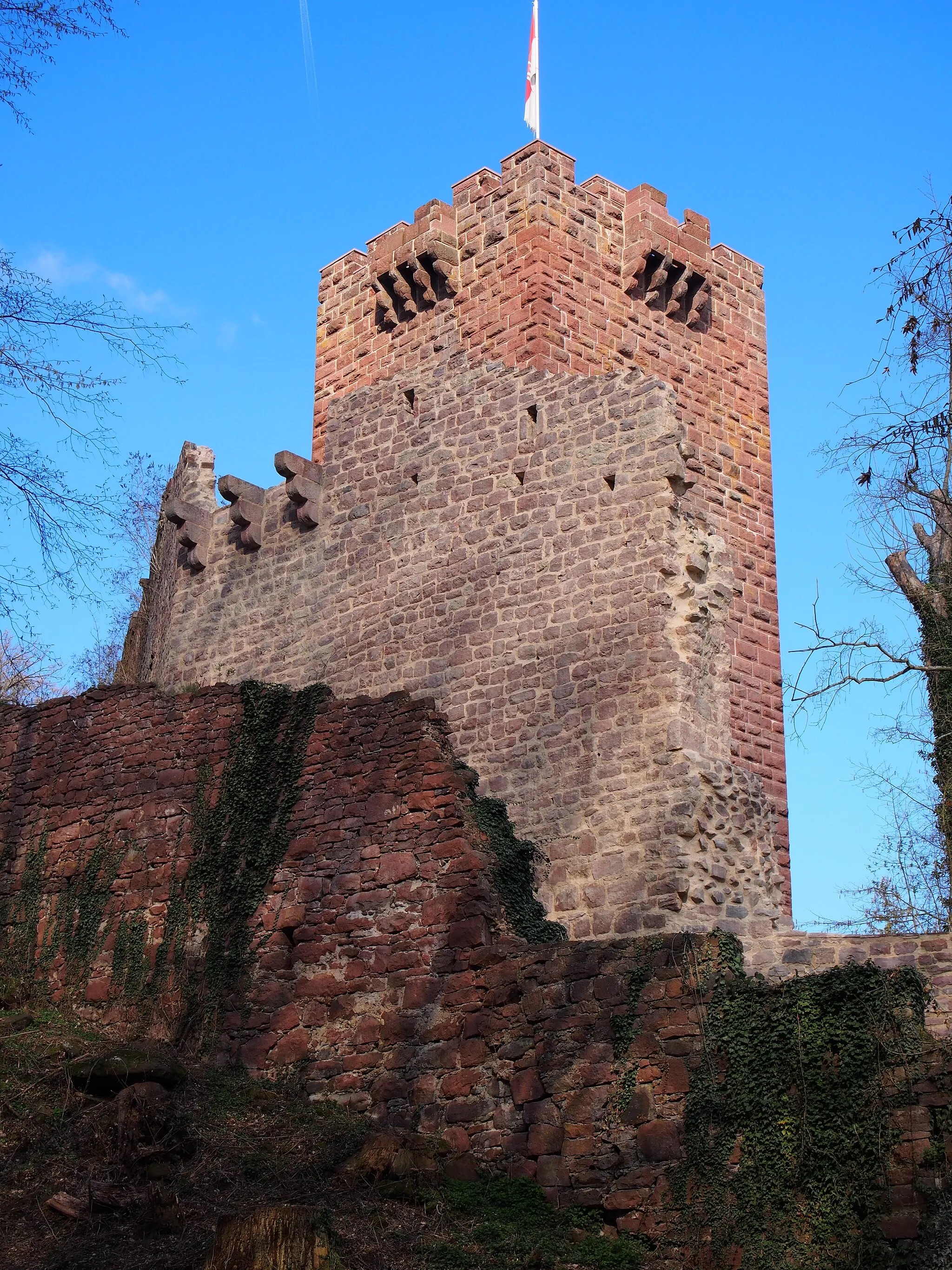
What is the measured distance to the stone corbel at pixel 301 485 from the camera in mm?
16672

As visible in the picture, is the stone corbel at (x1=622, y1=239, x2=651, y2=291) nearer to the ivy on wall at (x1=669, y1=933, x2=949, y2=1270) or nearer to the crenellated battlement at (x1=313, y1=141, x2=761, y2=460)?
the crenellated battlement at (x1=313, y1=141, x2=761, y2=460)

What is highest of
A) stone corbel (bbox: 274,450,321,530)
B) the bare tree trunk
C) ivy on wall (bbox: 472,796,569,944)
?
stone corbel (bbox: 274,450,321,530)

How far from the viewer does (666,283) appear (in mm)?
16422

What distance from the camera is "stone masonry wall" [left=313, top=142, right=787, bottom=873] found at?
15266 mm

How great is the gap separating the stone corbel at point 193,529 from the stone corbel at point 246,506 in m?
0.64

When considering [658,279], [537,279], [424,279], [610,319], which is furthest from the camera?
[424,279]

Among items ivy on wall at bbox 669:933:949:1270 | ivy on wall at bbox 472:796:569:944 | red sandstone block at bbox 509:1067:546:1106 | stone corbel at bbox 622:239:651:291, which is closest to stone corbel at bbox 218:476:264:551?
stone corbel at bbox 622:239:651:291

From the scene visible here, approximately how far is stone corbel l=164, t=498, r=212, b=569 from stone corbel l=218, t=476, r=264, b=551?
2.10 feet

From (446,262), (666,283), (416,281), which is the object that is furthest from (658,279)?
(416,281)

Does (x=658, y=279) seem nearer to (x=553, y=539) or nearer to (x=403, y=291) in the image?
(x=403, y=291)

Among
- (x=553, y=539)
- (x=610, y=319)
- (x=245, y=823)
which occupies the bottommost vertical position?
(x=245, y=823)

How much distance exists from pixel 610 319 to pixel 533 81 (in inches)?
147

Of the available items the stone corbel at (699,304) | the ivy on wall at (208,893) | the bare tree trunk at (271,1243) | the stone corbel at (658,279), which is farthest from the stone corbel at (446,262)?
the bare tree trunk at (271,1243)

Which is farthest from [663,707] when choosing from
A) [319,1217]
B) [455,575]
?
[319,1217]
